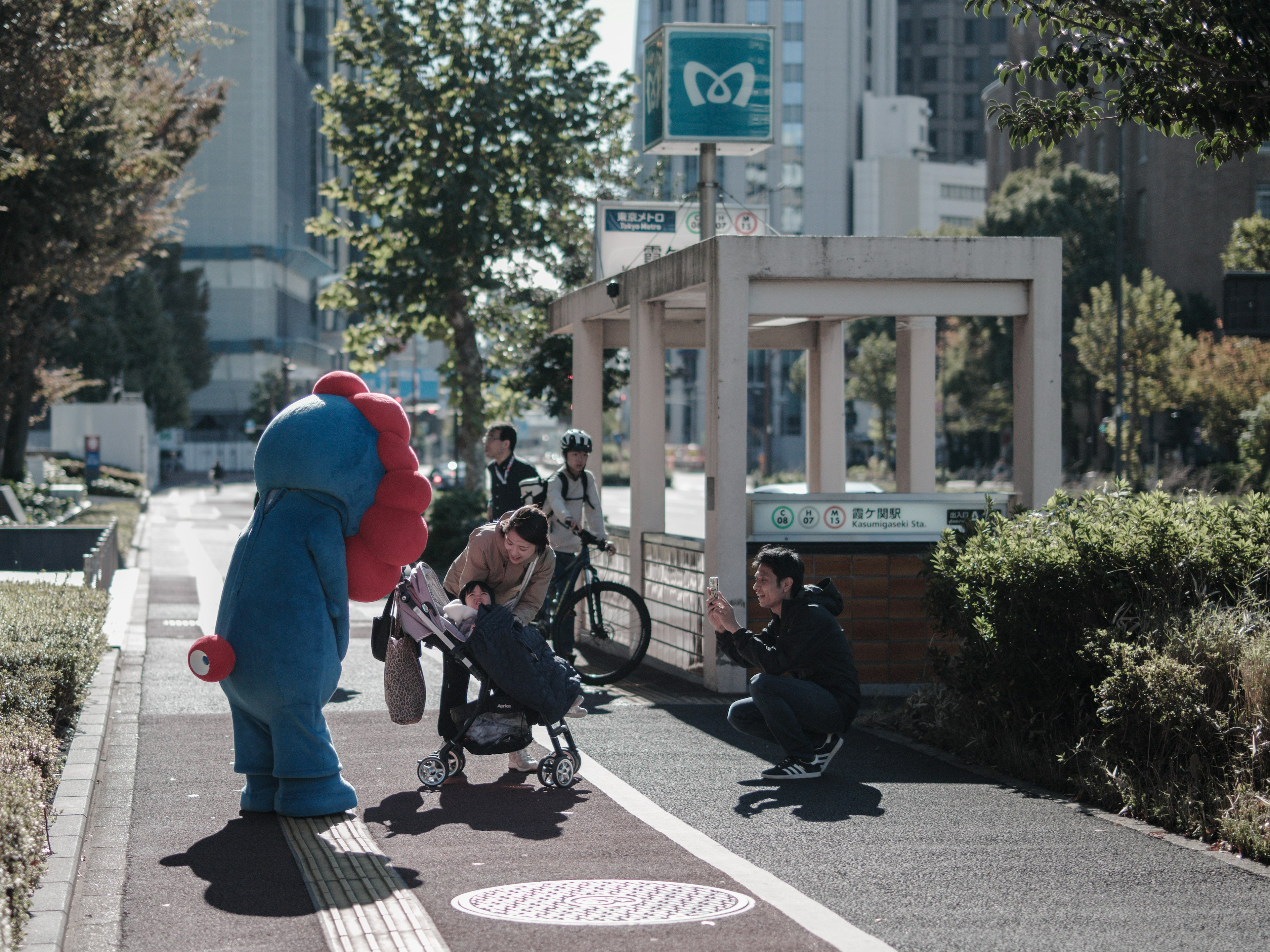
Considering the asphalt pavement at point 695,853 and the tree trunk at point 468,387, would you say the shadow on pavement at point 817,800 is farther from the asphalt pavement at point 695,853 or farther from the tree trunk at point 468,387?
the tree trunk at point 468,387

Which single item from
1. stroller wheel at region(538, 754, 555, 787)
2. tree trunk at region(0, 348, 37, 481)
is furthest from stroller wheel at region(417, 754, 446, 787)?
tree trunk at region(0, 348, 37, 481)

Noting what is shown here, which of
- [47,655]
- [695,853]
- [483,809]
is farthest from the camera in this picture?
[47,655]

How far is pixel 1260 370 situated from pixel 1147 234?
23.4 m

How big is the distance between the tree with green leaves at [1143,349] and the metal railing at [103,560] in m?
31.1

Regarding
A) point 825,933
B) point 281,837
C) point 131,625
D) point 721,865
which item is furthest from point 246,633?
point 131,625

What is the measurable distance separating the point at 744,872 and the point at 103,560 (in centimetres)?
1262

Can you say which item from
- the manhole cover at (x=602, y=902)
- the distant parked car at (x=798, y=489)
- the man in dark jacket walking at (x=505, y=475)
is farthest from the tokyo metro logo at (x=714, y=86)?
the manhole cover at (x=602, y=902)

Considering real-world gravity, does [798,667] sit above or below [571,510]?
below

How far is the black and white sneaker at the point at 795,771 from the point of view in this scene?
7.48m

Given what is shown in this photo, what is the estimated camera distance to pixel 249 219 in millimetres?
98562

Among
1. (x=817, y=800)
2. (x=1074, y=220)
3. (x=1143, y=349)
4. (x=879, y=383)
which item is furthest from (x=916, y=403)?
(x=879, y=383)

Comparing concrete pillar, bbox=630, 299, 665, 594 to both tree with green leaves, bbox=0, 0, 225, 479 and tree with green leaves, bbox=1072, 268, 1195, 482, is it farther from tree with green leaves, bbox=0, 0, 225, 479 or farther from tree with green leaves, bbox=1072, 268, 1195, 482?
tree with green leaves, bbox=1072, 268, 1195, 482

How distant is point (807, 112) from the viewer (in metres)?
104

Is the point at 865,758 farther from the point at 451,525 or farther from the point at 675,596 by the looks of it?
the point at 451,525
